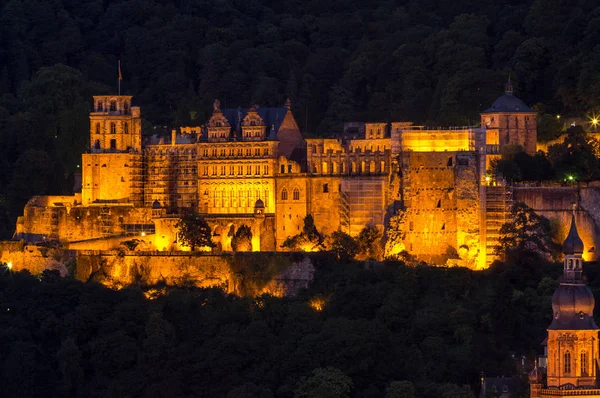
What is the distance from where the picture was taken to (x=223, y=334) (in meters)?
85.8

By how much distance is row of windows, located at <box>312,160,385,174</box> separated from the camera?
90938 millimetres

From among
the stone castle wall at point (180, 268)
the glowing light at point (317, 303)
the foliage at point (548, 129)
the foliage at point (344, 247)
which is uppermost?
the foliage at point (548, 129)

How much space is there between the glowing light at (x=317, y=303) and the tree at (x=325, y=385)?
5850mm

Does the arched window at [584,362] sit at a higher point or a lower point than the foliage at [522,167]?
lower

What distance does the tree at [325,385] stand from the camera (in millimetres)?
80750

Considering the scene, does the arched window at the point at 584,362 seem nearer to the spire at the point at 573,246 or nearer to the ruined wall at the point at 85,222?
the spire at the point at 573,246

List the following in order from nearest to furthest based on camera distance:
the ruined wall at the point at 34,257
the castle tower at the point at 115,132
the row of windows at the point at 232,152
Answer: the ruined wall at the point at 34,257
the row of windows at the point at 232,152
the castle tower at the point at 115,132

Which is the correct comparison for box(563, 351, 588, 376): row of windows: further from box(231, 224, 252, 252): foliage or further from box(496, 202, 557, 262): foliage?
box(231, 224, 252, 252): foliage

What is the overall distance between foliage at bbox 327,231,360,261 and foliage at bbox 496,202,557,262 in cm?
589

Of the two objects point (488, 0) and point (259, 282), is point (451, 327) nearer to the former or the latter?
point (259, 282)

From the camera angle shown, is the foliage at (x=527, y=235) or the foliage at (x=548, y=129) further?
the foliage at (x=548, y=129)

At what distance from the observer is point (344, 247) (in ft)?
293

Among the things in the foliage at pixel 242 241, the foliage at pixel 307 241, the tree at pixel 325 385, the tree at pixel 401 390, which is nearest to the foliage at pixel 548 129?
the foliage at pixel 307 241

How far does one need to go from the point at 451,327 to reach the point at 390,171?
869 centimetres
